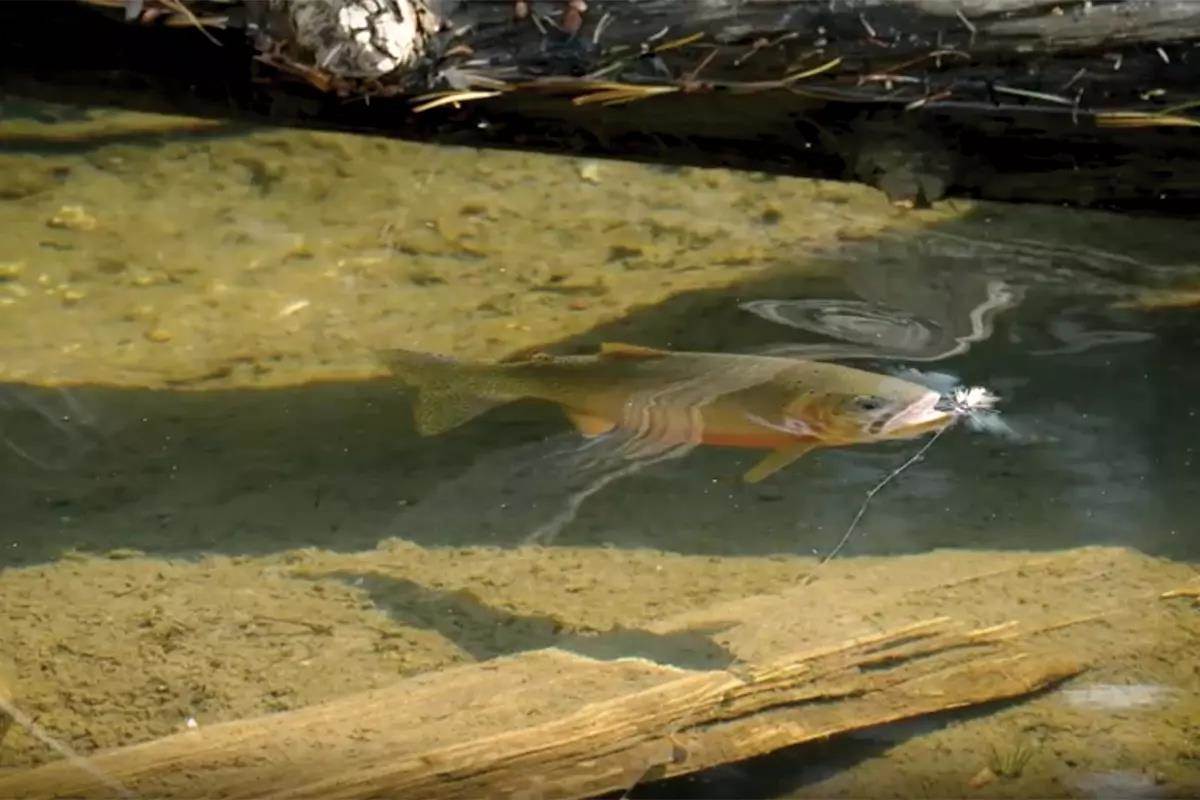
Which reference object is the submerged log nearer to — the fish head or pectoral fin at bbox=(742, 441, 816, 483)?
the fish head

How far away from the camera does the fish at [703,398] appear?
2.75m

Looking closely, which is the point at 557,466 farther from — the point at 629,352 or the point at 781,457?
the point at 781,457

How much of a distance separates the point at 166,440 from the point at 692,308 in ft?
4.39

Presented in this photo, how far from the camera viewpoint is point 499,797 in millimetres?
2000

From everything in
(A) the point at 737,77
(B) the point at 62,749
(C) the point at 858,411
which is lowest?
(B) the point at 62,749

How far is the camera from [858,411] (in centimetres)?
273

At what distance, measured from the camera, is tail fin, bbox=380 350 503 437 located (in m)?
2.97

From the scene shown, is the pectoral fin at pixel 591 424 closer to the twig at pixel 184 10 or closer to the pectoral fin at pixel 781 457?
the pectoral fin at pixel 781 457

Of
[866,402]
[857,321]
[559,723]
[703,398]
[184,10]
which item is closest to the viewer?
[559,723]

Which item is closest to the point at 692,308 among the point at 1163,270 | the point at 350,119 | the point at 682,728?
the point at 350,119

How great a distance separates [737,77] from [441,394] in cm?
93

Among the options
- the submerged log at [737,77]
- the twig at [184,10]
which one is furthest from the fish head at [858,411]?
the twig at [184,10]

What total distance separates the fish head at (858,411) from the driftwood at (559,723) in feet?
1.67

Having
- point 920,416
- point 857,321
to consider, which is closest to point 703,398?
point 920,416
